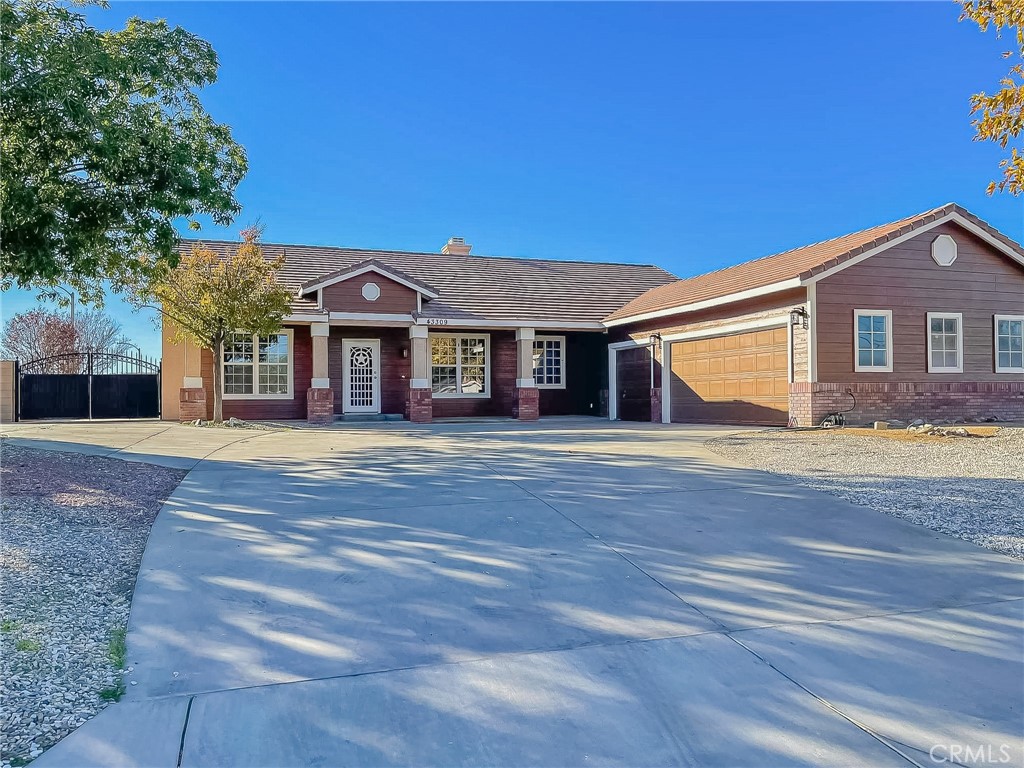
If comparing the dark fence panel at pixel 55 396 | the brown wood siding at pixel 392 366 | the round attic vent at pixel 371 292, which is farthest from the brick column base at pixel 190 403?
the round attic vent at pixel 371 292

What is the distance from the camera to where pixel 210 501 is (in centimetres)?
677

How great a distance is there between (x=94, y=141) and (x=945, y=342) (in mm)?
17445

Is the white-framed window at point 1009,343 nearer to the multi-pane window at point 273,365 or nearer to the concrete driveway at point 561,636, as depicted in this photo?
the concrete driveway at point 561,636

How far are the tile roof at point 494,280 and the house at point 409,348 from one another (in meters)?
0.07

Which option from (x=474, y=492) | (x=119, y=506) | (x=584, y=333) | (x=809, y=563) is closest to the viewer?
(x=809, y=563)

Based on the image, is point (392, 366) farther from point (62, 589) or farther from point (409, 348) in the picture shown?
point (62, 589)

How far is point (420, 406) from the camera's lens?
18734mm

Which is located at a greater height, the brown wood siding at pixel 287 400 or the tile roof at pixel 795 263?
the tile roof at pixel 795 263

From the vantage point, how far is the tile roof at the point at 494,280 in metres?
20.3

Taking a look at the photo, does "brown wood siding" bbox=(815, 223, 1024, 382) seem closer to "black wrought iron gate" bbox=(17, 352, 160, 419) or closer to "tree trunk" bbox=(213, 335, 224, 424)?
"tree trunk" bbox=(213, 335, 224, 424)

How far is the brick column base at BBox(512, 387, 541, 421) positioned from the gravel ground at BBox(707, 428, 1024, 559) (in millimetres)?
7779

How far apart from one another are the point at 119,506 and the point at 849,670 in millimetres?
6421

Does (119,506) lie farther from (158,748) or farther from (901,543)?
(901,543)

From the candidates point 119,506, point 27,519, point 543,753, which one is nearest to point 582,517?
point 543,753
